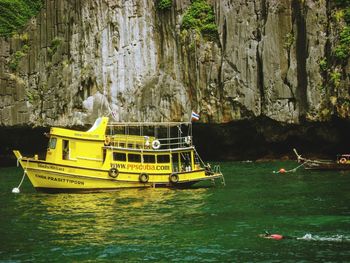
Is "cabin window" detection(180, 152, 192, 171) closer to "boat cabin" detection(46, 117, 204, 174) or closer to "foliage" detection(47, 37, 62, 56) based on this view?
"boat cabin" detection(46, 117, 204, 174)

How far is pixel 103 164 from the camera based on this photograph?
34.3 meters

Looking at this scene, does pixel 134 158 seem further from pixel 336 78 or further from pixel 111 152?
pixel 336 78

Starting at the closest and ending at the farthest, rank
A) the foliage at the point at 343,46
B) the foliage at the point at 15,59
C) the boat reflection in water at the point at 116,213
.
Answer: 1. the boat reflection in water at the point at 116,213
2. the foliage at the point at 343,46
3. the foliage at the point at 15,59

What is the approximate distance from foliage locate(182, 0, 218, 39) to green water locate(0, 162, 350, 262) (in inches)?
947

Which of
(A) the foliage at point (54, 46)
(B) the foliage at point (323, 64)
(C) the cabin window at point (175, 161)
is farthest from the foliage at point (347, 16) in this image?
(A) the foliage at point (54, 46)

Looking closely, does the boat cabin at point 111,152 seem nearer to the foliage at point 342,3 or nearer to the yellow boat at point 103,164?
the yellow boat at point 103,164

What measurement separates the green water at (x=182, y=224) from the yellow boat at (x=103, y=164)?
3.11ft

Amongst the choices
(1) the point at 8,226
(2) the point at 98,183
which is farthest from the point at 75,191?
(1) the point at 8,226

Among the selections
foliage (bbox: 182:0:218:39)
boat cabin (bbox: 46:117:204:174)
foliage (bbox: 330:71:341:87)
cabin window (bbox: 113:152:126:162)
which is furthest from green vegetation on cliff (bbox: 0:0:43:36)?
foliage (bbox: 330:71:341:87)

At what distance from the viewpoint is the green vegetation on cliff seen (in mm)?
63719

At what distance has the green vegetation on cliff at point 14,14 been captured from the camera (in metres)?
63.7

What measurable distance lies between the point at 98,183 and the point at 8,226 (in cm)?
1060

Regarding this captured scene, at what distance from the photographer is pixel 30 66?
6062 centimetres

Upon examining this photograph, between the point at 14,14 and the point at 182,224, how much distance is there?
160ft
